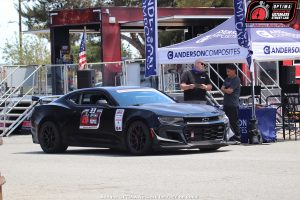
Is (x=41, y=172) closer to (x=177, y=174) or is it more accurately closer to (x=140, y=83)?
(x=177, y=174)

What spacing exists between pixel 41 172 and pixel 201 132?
144 inches

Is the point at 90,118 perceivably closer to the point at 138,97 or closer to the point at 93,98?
the point at 93,98

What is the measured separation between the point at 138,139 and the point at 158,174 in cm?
344

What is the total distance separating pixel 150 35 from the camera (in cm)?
2255

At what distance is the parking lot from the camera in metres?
10.1

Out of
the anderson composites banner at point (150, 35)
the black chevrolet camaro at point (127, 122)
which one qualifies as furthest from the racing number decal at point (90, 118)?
the anderson composites banner at point (150, 35)

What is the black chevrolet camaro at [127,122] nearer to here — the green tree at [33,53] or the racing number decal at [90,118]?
the racing number decal at [90,118]

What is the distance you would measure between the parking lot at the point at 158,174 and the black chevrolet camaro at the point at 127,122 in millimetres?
281

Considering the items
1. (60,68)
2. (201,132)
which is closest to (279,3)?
(201,132)

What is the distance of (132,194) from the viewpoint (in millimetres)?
10125

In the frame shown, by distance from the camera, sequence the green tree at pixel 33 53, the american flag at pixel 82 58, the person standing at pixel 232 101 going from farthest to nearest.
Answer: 1. the green tree at pixel 33 53
2. the american flag at pixel 82 58
3. the person standing at pixel 232 101

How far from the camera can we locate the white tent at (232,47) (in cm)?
1925

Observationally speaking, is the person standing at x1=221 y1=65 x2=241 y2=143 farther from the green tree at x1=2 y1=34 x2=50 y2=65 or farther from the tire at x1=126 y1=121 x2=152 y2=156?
the green tree at x1=2 y1=34 x2=50 y2=65

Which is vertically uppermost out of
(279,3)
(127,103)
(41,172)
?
(279,3)
